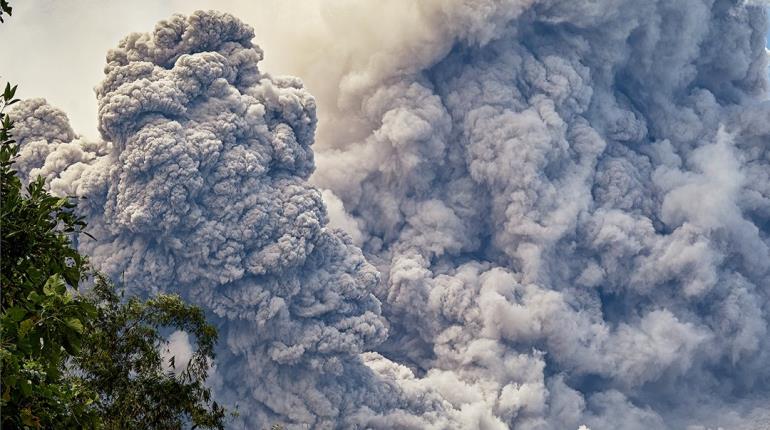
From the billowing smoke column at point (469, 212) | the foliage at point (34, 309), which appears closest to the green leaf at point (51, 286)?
the foliage at point (34, 309)

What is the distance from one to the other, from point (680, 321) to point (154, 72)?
30.9m

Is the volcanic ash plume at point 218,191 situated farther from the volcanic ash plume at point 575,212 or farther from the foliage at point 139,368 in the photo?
the foliage at point 139,368

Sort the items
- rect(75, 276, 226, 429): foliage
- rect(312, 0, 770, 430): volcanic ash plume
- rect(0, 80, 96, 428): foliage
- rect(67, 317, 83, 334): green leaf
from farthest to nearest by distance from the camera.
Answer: rect(312, 0, 770, 430): volcanic ash plume
rect(75, 276, 226, 429): foliage
rect(67, 317, 83, 334): green leaf
rect(0, 80, 96, 428): foliage

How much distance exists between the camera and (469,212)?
6141 centimetres

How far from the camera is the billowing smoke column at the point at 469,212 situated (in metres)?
50.1

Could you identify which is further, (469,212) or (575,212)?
(469,212)

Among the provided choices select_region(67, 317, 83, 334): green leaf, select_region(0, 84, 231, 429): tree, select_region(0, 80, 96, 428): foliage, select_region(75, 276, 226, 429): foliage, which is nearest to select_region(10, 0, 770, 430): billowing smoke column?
select_region(75, 276, 226, 429): foliage

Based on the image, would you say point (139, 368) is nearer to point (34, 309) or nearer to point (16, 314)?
point (34, 309)

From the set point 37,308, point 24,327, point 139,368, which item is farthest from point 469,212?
point 24,327

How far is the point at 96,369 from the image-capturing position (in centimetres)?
1366

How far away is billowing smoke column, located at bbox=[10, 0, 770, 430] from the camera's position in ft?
164

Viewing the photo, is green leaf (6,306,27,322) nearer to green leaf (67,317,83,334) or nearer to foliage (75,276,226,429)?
green leaf (67,317,83,334)

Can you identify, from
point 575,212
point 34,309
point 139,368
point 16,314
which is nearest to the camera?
point 16,314

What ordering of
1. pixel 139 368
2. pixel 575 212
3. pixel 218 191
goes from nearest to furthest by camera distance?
pixel 139 368 → pixel 218 191 → pixel 575 212
